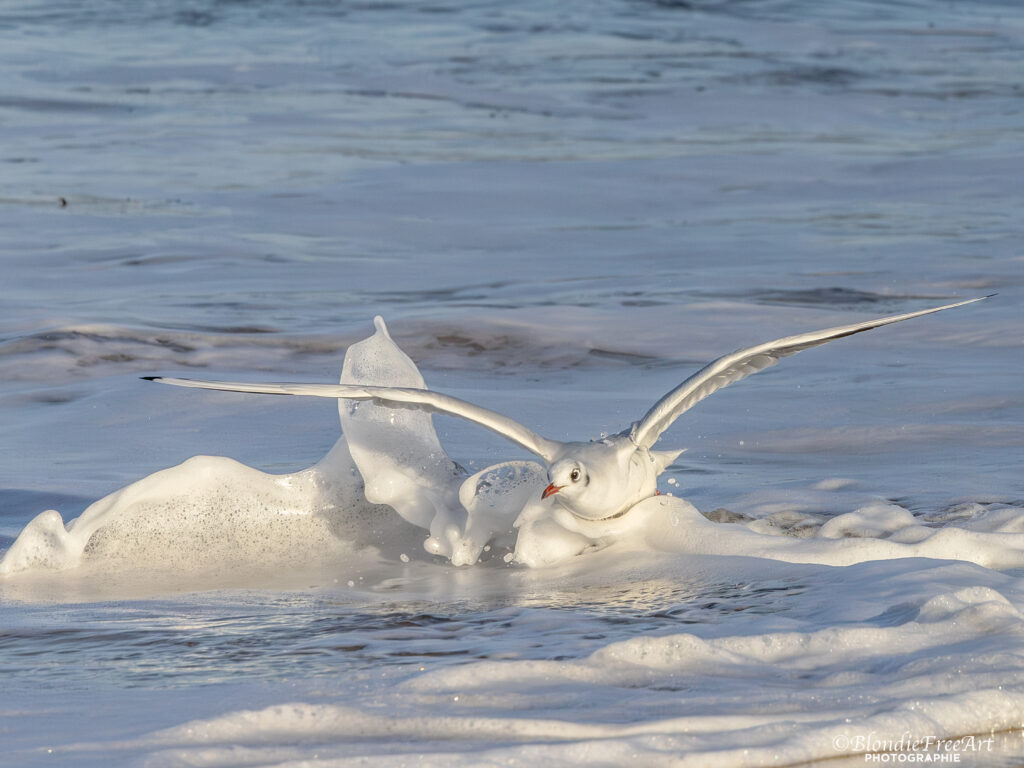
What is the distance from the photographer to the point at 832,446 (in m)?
7.27

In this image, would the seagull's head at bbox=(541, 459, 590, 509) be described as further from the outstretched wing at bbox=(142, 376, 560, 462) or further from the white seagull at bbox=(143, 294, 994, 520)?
the outstretched wing at bbox=(142, 376, 560, 462)

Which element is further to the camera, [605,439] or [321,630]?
[605,439]

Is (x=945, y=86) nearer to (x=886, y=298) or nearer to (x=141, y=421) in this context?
(x=886, y=298)

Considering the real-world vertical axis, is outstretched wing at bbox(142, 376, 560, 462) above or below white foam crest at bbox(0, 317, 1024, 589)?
above

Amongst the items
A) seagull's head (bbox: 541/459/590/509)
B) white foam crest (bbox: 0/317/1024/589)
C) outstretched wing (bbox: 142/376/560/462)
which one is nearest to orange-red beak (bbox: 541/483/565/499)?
seagull's head (bbox: 541/459/590/509)

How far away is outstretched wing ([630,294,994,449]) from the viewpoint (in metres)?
5.50

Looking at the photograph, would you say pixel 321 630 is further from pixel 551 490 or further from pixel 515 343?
pixel 515 343

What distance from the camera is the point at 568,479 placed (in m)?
5.41

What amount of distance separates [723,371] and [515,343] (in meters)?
4.22

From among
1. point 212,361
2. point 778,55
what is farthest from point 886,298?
point 778,55

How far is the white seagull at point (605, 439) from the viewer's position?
5.46 m

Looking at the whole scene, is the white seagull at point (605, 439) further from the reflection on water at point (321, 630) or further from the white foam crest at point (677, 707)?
the white foam crest at point (677, 707)

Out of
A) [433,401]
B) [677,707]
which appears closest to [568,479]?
[433,401]

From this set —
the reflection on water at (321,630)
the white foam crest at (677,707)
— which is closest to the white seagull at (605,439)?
the reflection on water at (321,630)
